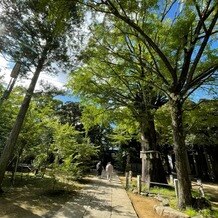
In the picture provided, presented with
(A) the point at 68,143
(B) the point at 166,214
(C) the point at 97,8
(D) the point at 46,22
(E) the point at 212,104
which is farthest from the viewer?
(A) the point at 68,143

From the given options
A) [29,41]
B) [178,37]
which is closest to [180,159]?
[178,37]

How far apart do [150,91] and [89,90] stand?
3.97 m

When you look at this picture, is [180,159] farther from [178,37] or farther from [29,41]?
[29,41]

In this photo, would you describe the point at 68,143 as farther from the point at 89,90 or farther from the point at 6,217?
the point at 6,217

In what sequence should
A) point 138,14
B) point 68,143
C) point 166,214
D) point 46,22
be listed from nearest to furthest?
point 166,214, point 138,14, point 46,22, point 68,143

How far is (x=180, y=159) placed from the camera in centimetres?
835

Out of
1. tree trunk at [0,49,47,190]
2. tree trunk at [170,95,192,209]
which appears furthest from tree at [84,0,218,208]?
tree trunk at [0,49,47,190]

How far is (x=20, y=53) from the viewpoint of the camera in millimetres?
9844

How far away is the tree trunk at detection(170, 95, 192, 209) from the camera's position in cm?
800

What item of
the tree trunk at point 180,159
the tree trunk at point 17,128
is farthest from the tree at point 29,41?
the tree trunk at point 180,159

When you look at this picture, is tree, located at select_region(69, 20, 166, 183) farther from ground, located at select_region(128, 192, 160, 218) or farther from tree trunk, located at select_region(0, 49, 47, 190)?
ground, located at select_region(128, 192, 160, 218)

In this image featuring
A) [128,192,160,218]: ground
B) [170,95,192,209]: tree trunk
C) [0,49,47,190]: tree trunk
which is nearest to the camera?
Result: [128,192,160,218]: ground

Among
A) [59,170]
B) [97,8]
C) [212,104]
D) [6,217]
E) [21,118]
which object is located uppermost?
[97,8]

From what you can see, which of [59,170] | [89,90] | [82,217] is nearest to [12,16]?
[89,90]
